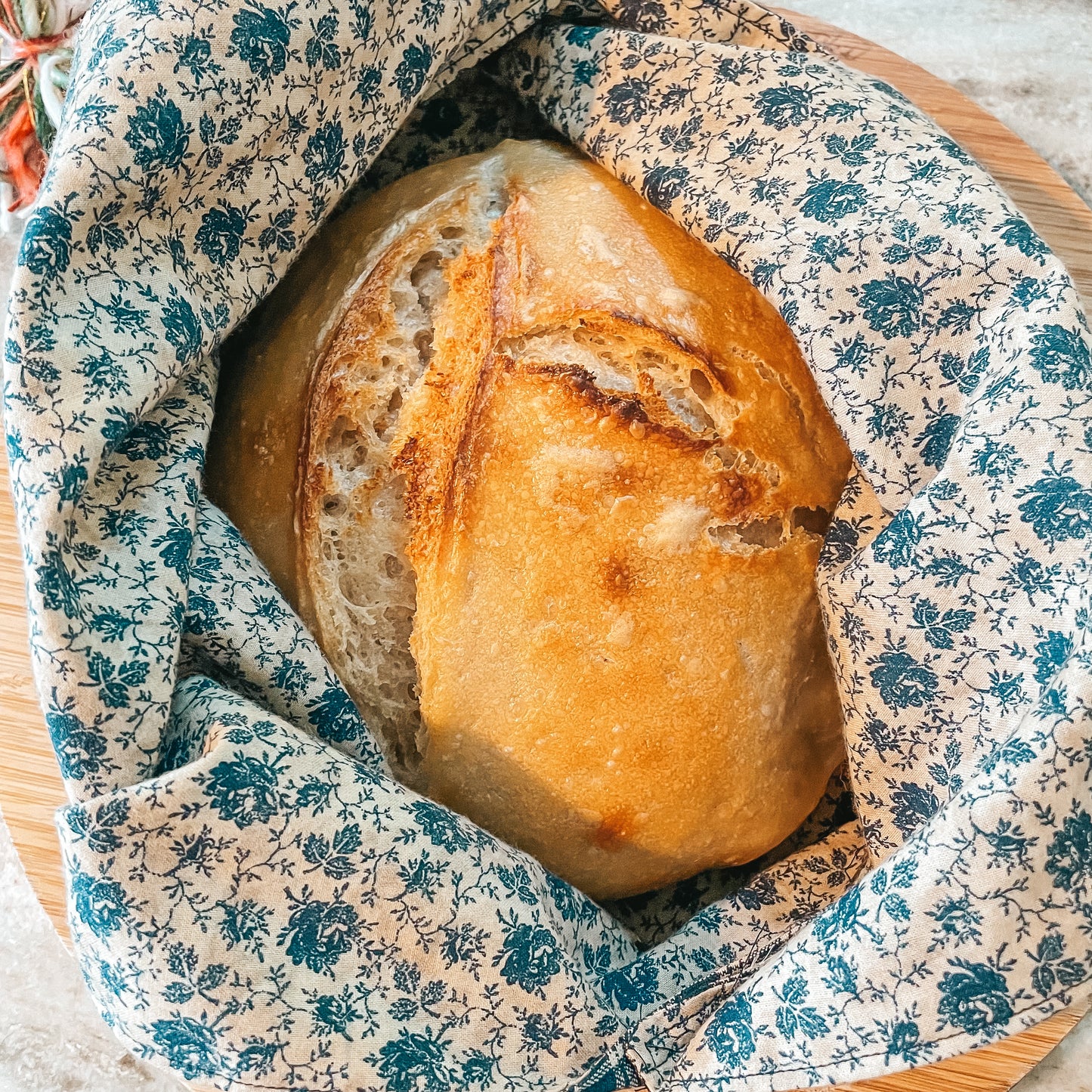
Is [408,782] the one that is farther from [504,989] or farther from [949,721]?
[949,721]

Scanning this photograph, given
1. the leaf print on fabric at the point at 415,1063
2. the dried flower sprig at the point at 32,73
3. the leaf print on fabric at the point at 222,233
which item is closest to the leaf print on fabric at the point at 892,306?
the leaf print on fabric at the point at 222,233

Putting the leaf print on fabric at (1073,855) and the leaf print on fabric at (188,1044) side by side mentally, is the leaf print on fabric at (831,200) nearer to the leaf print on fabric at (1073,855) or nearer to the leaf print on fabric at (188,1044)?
the leaf print on fabric at (1073,855)

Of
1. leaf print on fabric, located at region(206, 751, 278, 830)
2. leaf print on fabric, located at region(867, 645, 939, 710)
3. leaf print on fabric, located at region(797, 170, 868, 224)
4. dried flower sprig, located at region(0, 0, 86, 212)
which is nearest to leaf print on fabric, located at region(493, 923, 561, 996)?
leaf print on fabric, located at region(206, 751, 278, 830)

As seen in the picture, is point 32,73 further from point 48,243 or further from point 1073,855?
point 1073,855

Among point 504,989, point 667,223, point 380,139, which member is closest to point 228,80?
point 380,139

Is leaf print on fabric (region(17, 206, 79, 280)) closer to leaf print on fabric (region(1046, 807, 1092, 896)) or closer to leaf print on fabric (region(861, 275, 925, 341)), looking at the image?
leaf print on fabric (region(861, 275, 925, 341))
